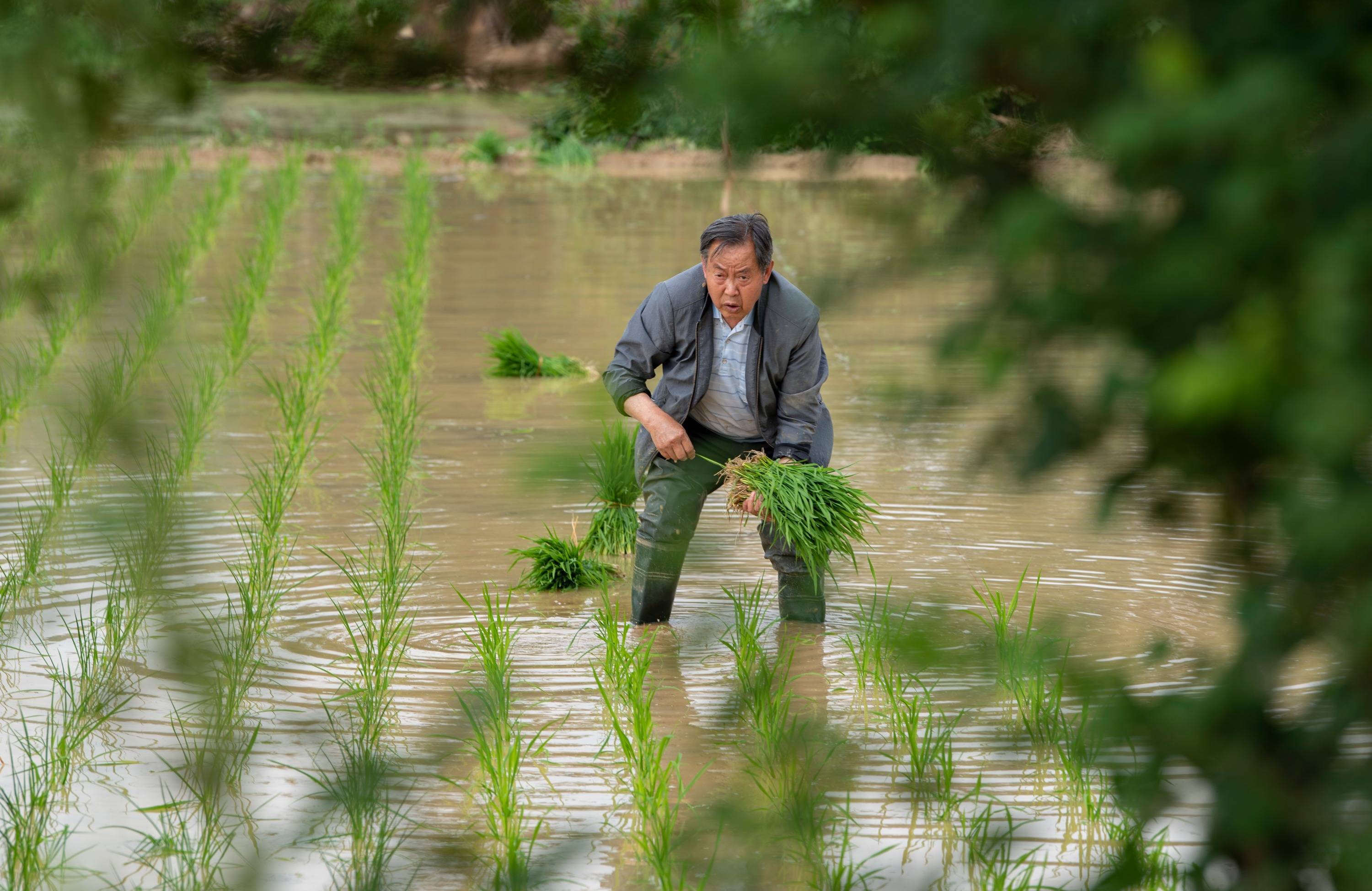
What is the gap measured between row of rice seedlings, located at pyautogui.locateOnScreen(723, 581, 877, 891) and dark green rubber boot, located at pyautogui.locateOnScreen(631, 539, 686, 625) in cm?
19

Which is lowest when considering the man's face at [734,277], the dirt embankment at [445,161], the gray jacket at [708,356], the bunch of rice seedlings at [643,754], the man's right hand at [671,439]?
the dirt embankment at [445,161]

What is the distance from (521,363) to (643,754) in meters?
5.04

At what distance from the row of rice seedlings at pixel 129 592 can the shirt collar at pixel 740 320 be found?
128cm

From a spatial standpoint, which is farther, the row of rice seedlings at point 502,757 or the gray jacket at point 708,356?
the gray jacket at point 708,356

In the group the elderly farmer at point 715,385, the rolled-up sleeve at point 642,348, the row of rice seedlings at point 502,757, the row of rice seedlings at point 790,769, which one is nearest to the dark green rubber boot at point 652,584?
the elderly farmer at point 715,385

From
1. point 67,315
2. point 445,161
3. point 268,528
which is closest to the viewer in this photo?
point 268,528

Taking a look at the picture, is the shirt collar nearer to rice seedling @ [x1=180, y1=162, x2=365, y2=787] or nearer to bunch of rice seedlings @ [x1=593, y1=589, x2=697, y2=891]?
bunch of rice seedlings @ [x1=593, y1=589, x2=697, y2=891]

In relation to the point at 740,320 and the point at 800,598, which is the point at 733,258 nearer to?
the point at 740,320

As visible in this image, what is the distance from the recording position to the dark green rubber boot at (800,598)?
4.16 m

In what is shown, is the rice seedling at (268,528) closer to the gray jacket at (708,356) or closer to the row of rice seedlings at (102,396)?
the row of rice seedlings at (102,396)

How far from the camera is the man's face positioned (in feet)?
12.6

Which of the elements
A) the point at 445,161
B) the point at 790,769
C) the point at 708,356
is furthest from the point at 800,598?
the point at 445,161

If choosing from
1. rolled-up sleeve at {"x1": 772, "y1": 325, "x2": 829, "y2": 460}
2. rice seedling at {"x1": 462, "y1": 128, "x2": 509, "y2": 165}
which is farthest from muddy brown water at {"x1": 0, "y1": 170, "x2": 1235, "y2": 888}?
rice seedling at {"x1": 462, "y1": 128, "x2": 509, "y2": 165}

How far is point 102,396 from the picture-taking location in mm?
805
